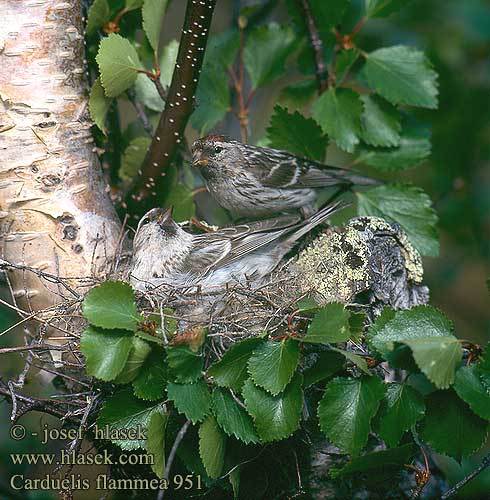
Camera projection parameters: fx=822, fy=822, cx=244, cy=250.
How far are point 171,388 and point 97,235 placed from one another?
1.05m

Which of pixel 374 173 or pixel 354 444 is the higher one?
pixel 354 444

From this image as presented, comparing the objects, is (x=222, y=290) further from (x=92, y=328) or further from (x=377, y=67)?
(x=377, y=67)

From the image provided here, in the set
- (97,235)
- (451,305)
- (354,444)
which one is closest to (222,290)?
(97,235)

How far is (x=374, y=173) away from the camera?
6.18 metres

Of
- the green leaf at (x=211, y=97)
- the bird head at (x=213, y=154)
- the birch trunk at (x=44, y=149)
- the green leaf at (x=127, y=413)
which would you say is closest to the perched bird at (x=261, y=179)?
the bird head at (x=213, y=154)

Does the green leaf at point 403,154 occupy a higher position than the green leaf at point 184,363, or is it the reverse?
the green leaf at point 403,154

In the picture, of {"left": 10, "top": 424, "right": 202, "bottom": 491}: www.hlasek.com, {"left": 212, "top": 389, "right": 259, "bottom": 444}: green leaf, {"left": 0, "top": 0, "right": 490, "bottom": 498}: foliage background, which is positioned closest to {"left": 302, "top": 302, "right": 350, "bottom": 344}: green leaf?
{"left": 212, "top": 389, "right": 259, "bottom": 444}: green leaf

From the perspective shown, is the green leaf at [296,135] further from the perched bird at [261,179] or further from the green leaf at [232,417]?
the green leaf at [232,417]

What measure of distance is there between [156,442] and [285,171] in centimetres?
201

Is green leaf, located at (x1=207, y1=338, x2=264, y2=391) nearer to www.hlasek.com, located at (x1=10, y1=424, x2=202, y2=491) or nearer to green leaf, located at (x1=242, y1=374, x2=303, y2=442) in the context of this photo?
green leaf, located at (x1=242, y1=374, x2=303, y2=442)

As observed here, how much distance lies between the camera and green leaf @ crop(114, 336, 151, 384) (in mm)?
2889

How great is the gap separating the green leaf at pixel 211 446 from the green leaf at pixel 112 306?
440 millimetres

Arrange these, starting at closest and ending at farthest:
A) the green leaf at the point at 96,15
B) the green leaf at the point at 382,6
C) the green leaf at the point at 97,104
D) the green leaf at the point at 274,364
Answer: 1. the green leaf at the point at 274,364
2. the green leaf at the point at 97,104
3. the green leaf at the point at 96,15
4. the green leaf at the point at 382,6

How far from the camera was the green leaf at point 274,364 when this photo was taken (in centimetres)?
280
